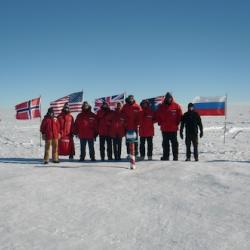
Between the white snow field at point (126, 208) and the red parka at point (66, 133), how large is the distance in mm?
2338

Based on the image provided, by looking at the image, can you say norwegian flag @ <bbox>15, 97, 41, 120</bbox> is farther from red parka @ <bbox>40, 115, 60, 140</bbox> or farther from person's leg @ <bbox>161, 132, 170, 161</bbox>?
person's leg @ <bbox>161, 132, 170, 161</bbox>

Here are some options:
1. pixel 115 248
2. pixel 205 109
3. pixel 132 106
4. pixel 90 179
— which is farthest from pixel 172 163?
pixel 205 109

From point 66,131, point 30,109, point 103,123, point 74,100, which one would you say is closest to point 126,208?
point 103,123

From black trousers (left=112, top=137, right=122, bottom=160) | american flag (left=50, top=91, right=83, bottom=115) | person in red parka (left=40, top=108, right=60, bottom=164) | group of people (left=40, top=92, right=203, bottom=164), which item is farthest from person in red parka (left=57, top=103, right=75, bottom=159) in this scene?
american flag (left=50, top=91, right=83, bottom=115)

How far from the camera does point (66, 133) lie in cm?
1107

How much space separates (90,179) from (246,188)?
3269 millimetres

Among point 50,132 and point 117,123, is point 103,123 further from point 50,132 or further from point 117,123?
point 50,132

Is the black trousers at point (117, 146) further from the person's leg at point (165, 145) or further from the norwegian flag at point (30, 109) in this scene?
the norwegian flag at point (30, 109)

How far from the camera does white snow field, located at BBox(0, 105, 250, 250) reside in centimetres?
442

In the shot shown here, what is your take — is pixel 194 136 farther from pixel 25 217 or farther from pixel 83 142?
pixel 25 217

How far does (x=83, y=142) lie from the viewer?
36.1 ft

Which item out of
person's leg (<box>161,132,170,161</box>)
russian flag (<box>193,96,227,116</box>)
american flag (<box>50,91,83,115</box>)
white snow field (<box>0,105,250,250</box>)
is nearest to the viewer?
white snow field (<box>0,105,250,250</box>)

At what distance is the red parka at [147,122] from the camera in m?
10.6

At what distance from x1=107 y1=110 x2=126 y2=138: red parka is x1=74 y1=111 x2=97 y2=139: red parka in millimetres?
543
